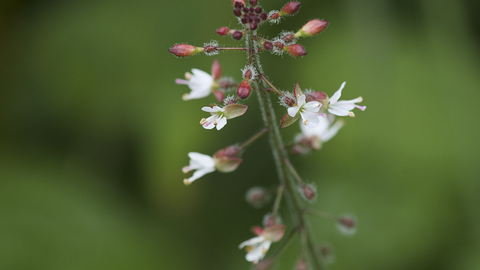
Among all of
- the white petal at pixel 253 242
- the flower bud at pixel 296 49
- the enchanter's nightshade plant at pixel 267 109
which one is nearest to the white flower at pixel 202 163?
the enchanter's nightshade plant at pixel 267 109

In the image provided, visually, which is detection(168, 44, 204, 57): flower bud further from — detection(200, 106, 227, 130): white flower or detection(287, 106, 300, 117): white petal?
detection(287, 106, 300, 117): white petal

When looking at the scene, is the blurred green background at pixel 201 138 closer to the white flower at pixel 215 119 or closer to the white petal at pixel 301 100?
the white flower at pixel 215 119

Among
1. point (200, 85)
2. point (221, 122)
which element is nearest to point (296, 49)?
point (221, 122)

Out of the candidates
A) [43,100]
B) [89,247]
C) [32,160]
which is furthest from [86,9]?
[89,247]

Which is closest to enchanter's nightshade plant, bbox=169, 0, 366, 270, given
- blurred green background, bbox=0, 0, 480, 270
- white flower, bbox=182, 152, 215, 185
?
white flower, bbox=182, 152, 215, 185

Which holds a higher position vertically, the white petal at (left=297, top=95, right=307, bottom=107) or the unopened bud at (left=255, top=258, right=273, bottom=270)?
the white petal at (left=297, top=95, right=307, bottom=107)

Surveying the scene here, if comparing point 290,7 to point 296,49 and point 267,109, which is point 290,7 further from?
point 267,109
